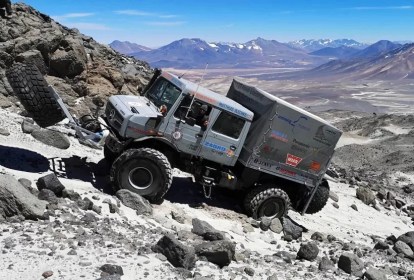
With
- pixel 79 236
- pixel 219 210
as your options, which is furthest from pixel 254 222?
pixel 79 236

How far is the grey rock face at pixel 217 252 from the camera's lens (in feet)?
24.5

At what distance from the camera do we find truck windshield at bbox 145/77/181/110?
32.7ft

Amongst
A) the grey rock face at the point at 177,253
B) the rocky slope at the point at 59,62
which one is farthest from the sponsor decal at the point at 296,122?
the rocky slope at the point at 59,62

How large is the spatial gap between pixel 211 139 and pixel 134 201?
213cm

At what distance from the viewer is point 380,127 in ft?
140

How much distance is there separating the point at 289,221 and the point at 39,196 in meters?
5.64

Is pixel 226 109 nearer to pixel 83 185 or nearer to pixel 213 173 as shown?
pixel 213 173

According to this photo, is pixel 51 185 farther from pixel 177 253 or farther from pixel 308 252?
pixel 308 252

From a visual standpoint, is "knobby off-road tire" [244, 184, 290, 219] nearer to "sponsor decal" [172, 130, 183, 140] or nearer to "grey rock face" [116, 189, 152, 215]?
"sponsor decal" [172, 130, 183, 140]

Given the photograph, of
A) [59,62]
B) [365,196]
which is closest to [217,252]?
[59,62]

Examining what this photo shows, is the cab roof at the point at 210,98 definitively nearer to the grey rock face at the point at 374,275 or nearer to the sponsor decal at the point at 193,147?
the sponsor decal at the point at 193,147

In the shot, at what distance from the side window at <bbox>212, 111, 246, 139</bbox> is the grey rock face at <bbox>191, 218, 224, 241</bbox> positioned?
2105 mm

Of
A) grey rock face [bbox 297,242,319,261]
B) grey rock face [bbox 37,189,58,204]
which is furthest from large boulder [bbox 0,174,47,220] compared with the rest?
grey rock face [bbox 297,242,319,261]

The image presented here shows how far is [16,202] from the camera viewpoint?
22.6 feet
